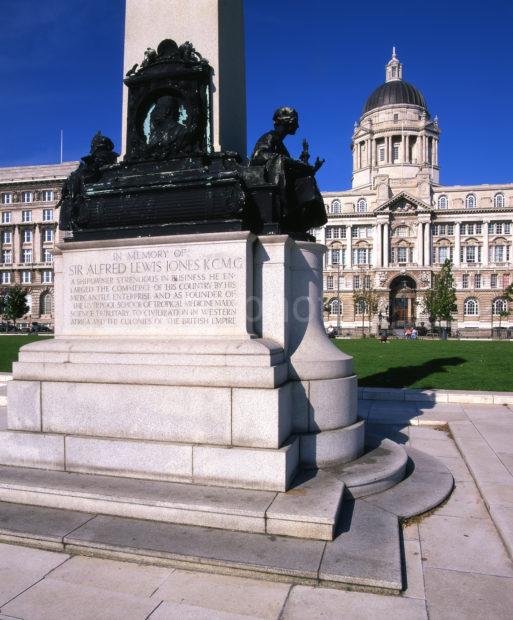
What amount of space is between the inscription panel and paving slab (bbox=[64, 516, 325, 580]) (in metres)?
1.99

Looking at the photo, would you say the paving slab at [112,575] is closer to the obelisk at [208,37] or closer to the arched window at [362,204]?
the obelisk at [208,37]

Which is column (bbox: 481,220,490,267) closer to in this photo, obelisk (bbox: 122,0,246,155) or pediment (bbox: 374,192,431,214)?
pediment (bbox: 374,192,431,214)

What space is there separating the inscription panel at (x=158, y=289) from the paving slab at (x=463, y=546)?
8.20ft

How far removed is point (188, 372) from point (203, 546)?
159cm

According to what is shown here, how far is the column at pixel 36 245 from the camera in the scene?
274 ft

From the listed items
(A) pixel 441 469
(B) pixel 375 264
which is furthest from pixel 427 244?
(A) pixel 441 469

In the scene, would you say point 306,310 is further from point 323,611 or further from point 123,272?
point 323,611

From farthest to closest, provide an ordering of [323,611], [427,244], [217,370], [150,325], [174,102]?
[427,244], [174,102], [150,325], [217,370], [323,611]

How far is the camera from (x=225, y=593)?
325 centimetres

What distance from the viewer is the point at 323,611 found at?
3.05 metres

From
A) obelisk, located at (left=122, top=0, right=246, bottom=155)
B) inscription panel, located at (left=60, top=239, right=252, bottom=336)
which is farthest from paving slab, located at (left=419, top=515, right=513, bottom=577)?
obelisk, located at (left=122, top=0, right=246, bottom=155)

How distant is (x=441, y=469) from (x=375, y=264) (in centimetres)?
8427

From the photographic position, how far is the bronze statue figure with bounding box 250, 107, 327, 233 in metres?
5.66

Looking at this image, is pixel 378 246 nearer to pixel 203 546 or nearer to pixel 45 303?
pixel 45 303
